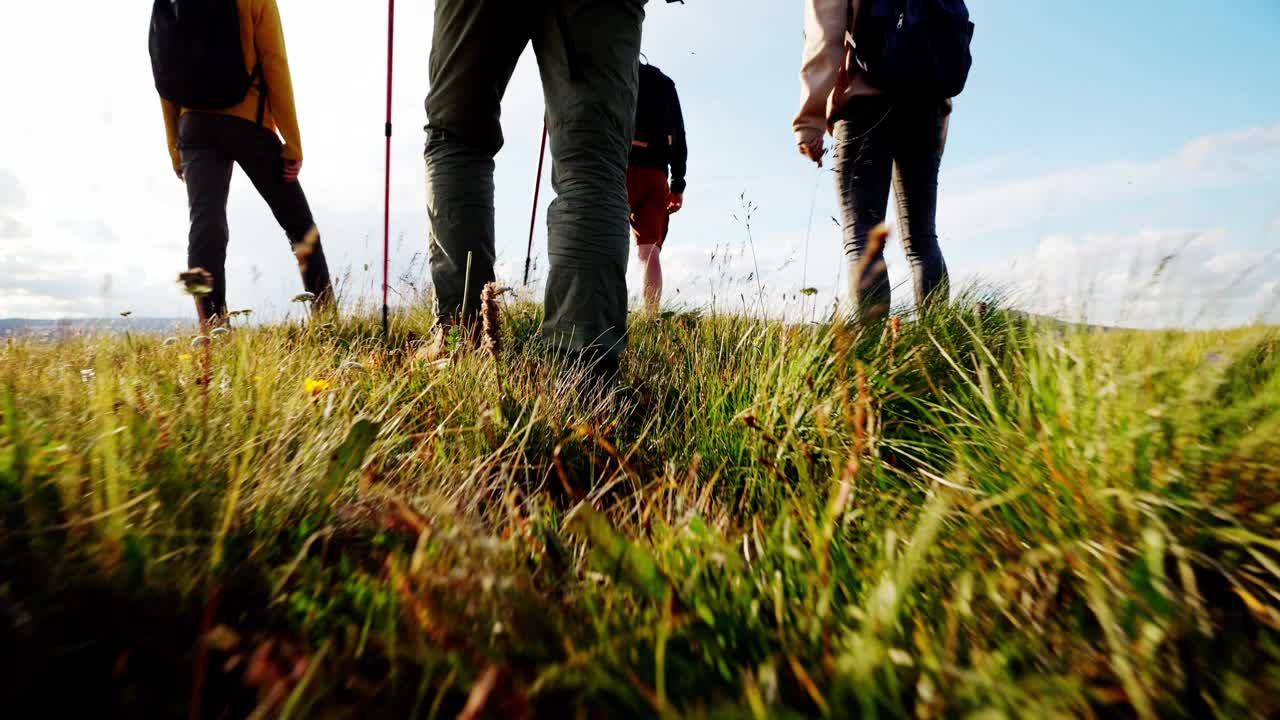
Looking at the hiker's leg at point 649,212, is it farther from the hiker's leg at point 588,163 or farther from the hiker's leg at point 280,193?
the hiker's leg at point 588,163

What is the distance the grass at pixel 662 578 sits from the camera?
0.52 meters

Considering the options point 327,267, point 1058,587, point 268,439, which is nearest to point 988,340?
point 1058,587

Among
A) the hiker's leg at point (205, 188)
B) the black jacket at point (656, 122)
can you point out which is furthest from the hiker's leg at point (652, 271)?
the hiker's leg at point (205, 188)

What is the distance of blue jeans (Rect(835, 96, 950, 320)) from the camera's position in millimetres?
2652

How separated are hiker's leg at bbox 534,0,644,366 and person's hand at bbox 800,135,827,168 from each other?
3.87ft

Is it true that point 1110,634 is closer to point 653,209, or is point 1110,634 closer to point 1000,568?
point 1000,568

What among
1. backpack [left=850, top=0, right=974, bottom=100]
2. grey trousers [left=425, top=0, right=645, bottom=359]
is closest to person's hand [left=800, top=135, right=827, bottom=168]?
backpack [left=850, top=0, right=974, bottom=100]

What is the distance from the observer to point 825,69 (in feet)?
8.61

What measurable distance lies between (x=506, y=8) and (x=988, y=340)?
2.32 metres

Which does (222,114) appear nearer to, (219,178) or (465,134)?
(219,178)

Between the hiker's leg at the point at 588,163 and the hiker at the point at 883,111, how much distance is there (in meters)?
1.15

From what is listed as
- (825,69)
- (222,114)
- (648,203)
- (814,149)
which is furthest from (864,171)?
(222,114)

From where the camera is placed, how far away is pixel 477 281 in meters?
2.29

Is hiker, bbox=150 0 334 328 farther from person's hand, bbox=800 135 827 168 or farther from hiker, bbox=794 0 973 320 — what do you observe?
hiker, bbox=794 0 973 320
